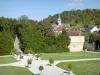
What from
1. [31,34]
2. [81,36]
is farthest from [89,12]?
[31,34]

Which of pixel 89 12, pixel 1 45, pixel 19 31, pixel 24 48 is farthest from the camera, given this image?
pixel 89 12

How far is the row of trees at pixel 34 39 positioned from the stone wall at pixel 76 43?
1.92 m

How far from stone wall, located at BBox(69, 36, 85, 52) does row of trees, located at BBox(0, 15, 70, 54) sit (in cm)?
192

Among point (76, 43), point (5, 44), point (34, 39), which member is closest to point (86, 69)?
point (5, 44)

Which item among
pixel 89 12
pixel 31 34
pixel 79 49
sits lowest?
pixel 79 49

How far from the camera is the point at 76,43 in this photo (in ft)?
187

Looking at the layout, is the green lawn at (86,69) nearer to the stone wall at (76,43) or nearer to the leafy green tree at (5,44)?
the leafy green tree at (5,44)

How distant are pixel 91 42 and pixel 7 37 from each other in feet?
66.0

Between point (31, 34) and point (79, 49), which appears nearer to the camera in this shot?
point (31, 34)

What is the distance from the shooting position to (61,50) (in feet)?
177

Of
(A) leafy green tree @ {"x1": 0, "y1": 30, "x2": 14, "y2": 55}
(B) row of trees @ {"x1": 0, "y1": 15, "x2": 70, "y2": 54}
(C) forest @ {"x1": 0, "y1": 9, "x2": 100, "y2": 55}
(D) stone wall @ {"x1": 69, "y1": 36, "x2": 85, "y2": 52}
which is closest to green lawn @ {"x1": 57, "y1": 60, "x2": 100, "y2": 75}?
(C) forest @ {"x1": 0, "y1": 9, "x2": 100, "y2": 55}

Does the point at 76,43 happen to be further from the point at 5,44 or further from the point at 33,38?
the point at 5,44

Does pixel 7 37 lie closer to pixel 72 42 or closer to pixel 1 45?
pixel 1 45

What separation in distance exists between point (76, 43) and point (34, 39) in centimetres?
1061
